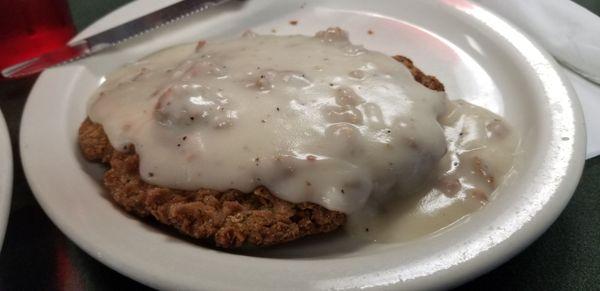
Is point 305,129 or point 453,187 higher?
point 305,129

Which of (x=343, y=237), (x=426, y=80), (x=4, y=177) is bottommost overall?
(x=343, y=237)

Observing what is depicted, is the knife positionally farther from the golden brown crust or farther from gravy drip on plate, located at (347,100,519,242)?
gravy drip on plate, located at (347,100,519,242)

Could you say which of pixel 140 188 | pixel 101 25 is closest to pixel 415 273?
pixel 140 188

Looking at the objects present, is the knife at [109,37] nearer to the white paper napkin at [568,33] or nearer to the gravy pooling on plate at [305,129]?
the gravy pooling on plate at [305,129]

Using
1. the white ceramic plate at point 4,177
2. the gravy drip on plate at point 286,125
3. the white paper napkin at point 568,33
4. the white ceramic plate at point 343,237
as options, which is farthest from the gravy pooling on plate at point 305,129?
the white paper napkin at point 568,33

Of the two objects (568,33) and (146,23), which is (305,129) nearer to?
(146,23)

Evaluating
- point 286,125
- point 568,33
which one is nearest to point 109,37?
point 286,125
